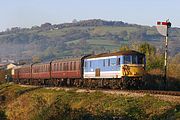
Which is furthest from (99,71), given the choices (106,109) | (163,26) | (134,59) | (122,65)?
(106,109)

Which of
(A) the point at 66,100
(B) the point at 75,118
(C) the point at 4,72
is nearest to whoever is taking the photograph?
(B) the point at 75,118

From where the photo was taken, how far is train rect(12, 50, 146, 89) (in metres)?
39.6

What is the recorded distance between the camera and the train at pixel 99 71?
39.6m

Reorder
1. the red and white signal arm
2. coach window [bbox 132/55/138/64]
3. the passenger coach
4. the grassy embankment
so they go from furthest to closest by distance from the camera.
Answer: coach window [bbox 132/55/138/64], the passenger coach, the red and white signal arm, the grassy embankment

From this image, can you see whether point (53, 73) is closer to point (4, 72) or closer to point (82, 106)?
point (82, 106)

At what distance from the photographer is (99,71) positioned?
146ft

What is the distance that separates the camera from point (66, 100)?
117 feet

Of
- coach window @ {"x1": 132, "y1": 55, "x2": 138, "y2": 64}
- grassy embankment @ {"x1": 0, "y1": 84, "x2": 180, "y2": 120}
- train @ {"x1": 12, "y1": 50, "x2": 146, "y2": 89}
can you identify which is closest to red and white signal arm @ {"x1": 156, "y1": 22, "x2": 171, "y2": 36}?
train @ {"x1": 12, "y1": 50, "x2": 146, "y2": 89}

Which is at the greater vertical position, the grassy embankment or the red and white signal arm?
the red and white signal arm

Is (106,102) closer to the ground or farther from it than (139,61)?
closer to the ground

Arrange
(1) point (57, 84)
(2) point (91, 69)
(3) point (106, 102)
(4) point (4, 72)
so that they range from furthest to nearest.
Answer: (4) point (4, 72) → (1) point (57, 84) → (2) point (91, 69) → (3) point (106, 102)

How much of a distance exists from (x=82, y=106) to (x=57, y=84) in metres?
30.9

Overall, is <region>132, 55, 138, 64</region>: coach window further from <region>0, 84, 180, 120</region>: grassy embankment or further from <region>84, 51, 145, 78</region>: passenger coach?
<region>0, 84, 180, 120</region>: grassy embankment

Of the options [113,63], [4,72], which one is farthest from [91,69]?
[4,72]
